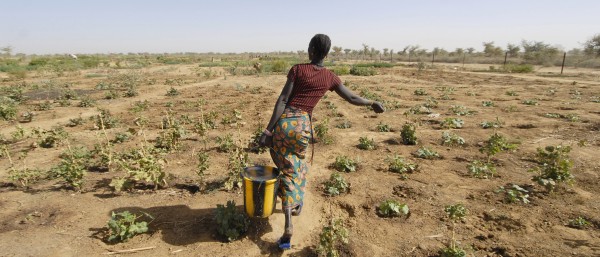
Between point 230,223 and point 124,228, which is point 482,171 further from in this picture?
point 124,228

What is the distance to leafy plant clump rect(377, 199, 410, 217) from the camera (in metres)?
3.74

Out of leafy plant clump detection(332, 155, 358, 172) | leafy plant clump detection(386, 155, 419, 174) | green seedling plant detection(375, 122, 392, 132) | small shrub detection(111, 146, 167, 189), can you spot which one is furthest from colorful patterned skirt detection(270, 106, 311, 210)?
green seedling plant detection(375, 122, 392, 132)

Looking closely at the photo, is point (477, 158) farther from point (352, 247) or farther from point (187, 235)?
point (187, 235)

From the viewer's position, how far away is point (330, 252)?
2820 mm

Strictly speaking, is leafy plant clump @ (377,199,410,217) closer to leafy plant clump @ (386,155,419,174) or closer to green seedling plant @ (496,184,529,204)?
leafy plant clump @ (386,155,419,174)

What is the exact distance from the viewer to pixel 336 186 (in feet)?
14.5

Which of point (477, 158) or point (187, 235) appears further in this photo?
point (477, 158)

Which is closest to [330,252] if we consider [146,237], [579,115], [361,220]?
[361,220]

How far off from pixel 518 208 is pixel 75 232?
16.7ft

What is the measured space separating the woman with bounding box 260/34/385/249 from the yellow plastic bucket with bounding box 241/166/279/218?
Answer: 0.14 metres

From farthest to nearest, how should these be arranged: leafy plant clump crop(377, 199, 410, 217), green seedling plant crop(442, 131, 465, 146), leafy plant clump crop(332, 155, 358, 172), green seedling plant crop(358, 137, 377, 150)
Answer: green seedling plant crop(442, 131, 465, 146)
green seedling plant crop(358, 137, 377, 150)
leafy plant clump crop(332, 155, 358, 172)
leafy plant clump crop(377, 199, 410, 217)

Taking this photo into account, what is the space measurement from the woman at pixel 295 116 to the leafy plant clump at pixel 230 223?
0.49 m

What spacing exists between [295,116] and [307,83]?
0.32m

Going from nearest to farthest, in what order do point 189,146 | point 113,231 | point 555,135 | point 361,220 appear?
point 113,231 < point 361,220 < point 189,146 < point 555,135
